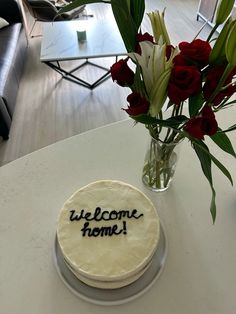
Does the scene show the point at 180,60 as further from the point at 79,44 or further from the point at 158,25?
the point at 79,44

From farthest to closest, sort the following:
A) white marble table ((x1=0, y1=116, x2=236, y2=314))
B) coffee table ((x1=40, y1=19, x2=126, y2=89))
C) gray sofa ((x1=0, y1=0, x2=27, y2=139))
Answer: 1. coffee table ((x1=40, y1=19, x2=126, y2=89))
2. gray sofa ((x1=0, y1=0, x2=27, y2=139))
3. white marble table ((x1=0, y1=116, x2=236, y2=314))

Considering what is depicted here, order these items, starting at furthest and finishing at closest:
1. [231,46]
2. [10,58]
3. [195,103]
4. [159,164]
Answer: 1. [10,58]
2. [159,164]
3. [195,103]
4. [231,46]

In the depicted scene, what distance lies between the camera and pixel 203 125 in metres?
0.46

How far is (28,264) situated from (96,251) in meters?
0.19

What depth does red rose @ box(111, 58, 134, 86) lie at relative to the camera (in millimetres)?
513

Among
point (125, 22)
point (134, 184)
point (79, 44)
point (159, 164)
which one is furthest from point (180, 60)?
point (79, 44)

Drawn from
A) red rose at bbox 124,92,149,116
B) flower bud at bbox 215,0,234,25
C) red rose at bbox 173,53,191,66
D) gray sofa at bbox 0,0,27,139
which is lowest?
gray sofa at bbox 0,0,27,139

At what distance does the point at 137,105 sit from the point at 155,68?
3.0 inches

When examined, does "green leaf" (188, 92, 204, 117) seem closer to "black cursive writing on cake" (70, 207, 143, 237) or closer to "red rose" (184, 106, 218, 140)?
"red rose" (184, 106, 218, 140)

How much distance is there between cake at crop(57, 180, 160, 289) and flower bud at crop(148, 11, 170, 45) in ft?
1.26

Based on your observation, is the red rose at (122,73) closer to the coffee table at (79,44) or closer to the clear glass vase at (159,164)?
the clear glass vase at (159,164)

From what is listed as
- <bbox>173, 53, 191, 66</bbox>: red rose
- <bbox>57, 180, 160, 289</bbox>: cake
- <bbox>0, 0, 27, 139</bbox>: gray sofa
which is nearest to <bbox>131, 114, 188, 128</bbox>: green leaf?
<bbox>173, 53, 191, 66</bbox>: red rose

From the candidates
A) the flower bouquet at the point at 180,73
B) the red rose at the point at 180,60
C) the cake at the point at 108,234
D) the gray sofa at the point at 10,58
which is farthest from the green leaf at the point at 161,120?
the gray sofa at the point at 10,58

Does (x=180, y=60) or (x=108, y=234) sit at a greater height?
(x=180, y=60)
